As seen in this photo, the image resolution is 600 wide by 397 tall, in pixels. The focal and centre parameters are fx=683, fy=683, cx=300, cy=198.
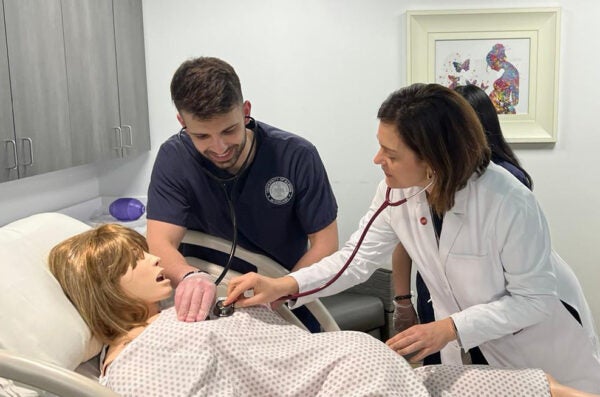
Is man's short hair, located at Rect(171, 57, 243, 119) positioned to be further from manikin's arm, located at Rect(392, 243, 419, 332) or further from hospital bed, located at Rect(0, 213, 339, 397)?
manikin's arm, located at Rect(392, 243, 419, 332)

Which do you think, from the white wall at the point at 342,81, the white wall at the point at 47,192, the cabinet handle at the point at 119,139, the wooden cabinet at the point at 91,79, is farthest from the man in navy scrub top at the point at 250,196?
the white wall at the point at 342,81

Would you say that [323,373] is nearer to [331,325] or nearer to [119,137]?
[331,325]

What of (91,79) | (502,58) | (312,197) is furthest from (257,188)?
(502,58)

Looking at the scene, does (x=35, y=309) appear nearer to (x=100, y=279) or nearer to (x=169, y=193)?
(x=100, y=279)

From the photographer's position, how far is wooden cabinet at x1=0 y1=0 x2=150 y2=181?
2205mm

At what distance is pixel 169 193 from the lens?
1.83 metres

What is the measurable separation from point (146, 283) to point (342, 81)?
1977 millimetres

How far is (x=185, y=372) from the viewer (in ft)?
4.39

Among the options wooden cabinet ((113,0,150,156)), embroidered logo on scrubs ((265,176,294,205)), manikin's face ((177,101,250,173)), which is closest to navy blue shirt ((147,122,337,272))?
Result: embroidered logo on scrubs ((265,176,294,205))

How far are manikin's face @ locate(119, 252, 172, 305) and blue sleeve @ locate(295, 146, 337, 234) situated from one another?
42cm

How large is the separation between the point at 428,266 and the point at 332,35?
1.97 metres

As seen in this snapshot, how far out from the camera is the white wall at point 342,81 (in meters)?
3.29

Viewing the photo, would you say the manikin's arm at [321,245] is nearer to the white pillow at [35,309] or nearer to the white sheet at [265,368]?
the white sheet at [265,368]

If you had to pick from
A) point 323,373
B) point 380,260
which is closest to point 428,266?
point 380,260
